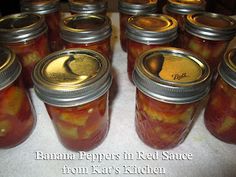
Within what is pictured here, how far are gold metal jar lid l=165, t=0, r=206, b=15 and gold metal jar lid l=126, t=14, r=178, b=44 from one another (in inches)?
6.2

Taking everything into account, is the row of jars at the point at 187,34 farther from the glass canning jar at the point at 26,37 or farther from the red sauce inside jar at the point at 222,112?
the glass canning jar at the point at 26,37

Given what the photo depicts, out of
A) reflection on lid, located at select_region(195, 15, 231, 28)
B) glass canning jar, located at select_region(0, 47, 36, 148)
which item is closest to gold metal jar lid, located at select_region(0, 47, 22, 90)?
glass canning jar, located at select_region(0, 47, 36, 148)

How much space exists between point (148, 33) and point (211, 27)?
0.20m

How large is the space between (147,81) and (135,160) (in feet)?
0.73

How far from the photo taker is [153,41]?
71cm

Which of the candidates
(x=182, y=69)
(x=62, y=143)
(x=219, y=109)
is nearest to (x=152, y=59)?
(x=182, y=69)

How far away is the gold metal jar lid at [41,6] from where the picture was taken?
0.91m

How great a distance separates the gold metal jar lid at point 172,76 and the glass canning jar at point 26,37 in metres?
0.37

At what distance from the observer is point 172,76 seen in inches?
21.1

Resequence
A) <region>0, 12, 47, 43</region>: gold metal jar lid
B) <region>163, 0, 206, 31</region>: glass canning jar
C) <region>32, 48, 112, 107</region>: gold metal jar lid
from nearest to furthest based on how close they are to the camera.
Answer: <region>32, 48, 112, 107</region>: gold metal jar lid, <region>0, 12, 47, 43</region>: gold metal jar lid, <region>163, 0, 206, 31</region>: glass canning jar

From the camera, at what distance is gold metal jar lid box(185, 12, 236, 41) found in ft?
2.31

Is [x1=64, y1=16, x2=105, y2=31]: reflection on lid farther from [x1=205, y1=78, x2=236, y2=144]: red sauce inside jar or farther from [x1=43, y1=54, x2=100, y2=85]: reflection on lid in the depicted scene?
[x1=205, y1=78, x2=236, y2=144]: red sauce inside jar

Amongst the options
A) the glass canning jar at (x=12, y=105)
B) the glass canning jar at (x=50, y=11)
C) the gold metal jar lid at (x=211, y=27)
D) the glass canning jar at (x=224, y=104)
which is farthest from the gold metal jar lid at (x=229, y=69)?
the glass canning jar at (x=50, y=11)

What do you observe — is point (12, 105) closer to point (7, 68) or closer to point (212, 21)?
point (7, 68)
